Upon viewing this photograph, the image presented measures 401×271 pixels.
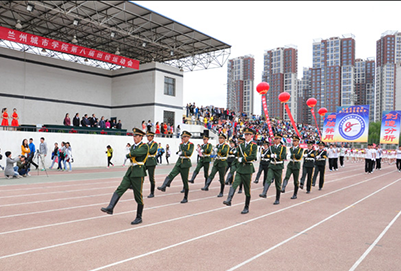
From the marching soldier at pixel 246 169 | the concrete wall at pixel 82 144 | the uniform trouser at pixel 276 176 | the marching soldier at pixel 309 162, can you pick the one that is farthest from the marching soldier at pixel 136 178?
the concrete wall at pixel 82 144

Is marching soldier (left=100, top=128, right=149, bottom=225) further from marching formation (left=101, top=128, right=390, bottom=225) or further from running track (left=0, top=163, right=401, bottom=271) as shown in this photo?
running track (left=0, top=163, right=401, bottom=271)

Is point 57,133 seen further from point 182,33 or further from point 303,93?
point 303,93

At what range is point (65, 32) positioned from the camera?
81.6ft

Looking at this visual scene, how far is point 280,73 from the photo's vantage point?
7519 cm

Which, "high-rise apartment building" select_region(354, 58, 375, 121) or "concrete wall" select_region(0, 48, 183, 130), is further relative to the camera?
"high-rise apartment building" select_region(354, 58, 375, 121)

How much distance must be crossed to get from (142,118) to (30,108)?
9.05m

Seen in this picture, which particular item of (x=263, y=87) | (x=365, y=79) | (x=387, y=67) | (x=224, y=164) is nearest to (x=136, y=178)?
(x=224, y=164)

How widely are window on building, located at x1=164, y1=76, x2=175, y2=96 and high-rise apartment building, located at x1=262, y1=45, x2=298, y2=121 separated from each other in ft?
158

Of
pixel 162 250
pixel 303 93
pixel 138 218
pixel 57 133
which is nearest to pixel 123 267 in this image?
pixel 162 250

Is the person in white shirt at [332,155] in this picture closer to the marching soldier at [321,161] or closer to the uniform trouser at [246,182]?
the marching soldier at [321,161]

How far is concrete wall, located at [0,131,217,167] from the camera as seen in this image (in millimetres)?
17781

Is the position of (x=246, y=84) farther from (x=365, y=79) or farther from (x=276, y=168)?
(x=276, y=168)

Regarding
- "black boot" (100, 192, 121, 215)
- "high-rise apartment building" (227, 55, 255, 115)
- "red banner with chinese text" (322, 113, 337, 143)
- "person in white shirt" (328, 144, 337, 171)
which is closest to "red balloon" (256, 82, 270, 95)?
"red banner with chinese text" (322, 113, 337, 143)

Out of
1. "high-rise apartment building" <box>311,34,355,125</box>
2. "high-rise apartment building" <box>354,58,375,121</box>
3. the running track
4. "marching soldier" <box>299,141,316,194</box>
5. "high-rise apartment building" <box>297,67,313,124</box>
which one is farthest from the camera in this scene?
"high-rise apartment building" <box>354,58,375,121</box>
